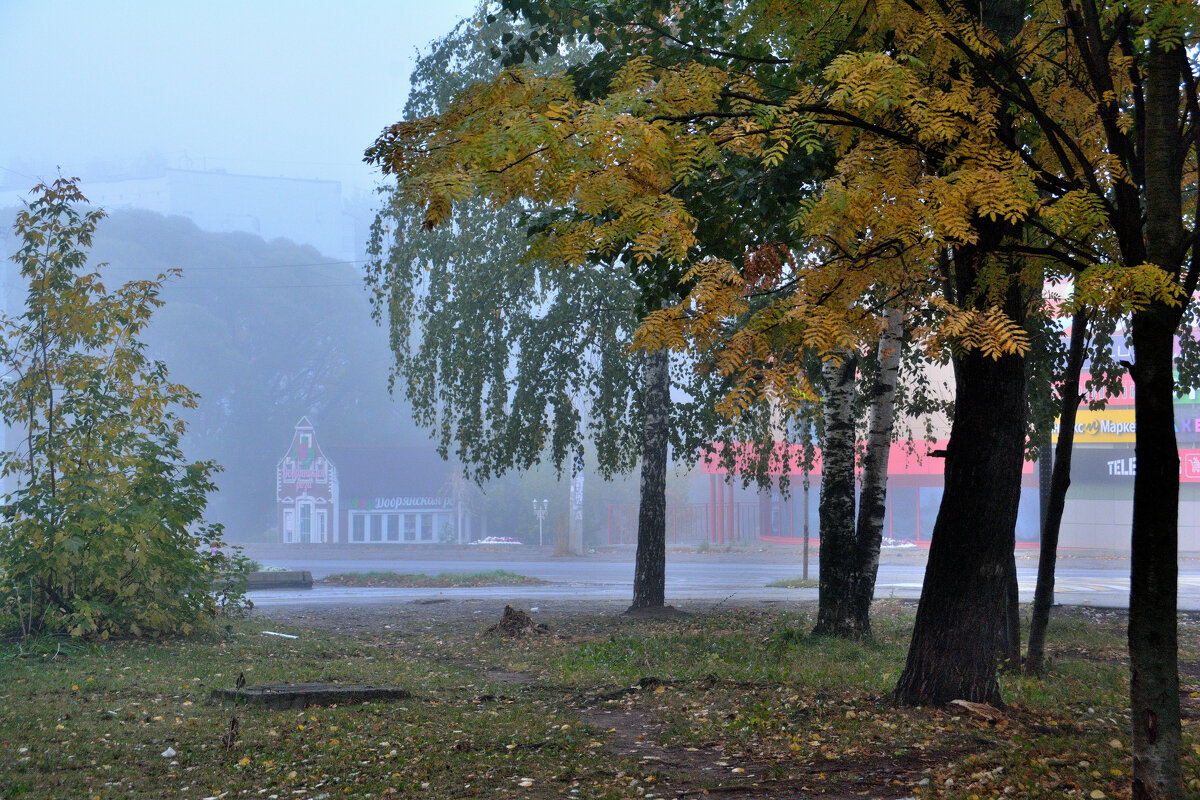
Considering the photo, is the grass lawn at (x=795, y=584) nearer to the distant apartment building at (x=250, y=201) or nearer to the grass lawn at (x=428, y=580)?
the grass lawn at (x=428, y=580)

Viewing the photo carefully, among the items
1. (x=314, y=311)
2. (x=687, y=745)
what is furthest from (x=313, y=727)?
(x=314, y=311)

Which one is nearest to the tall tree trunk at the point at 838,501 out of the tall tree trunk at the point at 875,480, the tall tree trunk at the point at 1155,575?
the tall tree trunk at the point at 875,480

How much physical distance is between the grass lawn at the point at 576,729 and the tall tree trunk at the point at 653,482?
458cm

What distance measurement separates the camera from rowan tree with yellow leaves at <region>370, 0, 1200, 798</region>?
4312 mm

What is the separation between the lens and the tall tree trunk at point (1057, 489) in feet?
25.1

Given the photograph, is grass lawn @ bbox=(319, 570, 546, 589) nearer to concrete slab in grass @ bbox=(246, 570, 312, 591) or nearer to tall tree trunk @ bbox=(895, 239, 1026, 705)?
concrete slab in grass @ bbox=(246, 570, 312, 591)

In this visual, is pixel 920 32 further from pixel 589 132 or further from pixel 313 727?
pixel 313 727

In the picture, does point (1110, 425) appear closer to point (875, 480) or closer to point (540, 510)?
point (540, 510)

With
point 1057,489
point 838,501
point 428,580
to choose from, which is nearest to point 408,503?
point 428,580

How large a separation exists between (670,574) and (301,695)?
955 inches

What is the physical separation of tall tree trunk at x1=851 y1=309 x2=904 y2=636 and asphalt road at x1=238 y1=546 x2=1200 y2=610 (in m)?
8.02

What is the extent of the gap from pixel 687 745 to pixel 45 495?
926 cm

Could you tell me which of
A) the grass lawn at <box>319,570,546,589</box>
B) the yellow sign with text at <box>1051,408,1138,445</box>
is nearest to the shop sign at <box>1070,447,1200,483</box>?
the yellow sign with text at <box>1051,408,1138,445</box>

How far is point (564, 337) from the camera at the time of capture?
54.1 feet
